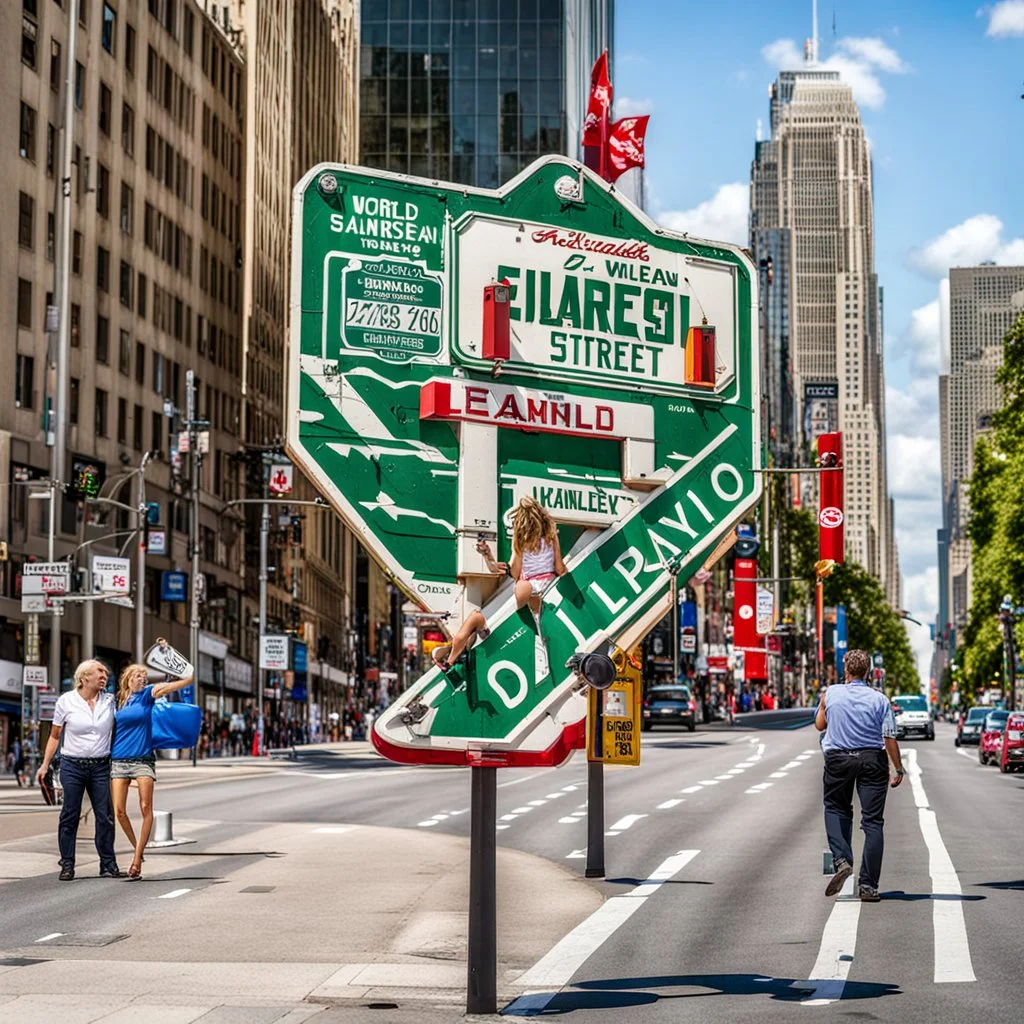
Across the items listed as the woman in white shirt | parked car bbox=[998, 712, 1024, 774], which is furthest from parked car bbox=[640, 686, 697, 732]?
the woman in white shirt

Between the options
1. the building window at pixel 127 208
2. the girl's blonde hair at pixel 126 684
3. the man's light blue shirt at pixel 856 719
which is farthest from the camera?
the building window at pixel 127 208

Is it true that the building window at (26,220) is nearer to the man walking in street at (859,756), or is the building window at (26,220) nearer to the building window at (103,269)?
the building window at (103,269)

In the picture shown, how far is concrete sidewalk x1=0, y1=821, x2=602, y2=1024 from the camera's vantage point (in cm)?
1072

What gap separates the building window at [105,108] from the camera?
6712 cm

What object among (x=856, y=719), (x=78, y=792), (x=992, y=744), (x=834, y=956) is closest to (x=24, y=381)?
(x=992, y=744)

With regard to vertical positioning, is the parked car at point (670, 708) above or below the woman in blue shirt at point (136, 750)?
below

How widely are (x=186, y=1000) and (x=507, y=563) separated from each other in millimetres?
3047

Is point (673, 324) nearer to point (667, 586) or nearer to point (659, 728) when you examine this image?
point (667, 586)

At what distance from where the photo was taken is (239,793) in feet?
115

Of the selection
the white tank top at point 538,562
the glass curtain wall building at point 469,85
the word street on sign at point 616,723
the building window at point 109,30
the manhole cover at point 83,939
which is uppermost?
the glass curtain wall building at point 469,85

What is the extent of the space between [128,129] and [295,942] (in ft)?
199

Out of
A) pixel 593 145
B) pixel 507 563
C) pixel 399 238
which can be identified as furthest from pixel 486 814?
pixel 593 145

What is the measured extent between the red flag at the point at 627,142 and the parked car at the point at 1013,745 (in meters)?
32.3

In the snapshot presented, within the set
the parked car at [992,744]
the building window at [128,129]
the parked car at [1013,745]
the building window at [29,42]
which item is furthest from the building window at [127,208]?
the parked car at [1013,745]
